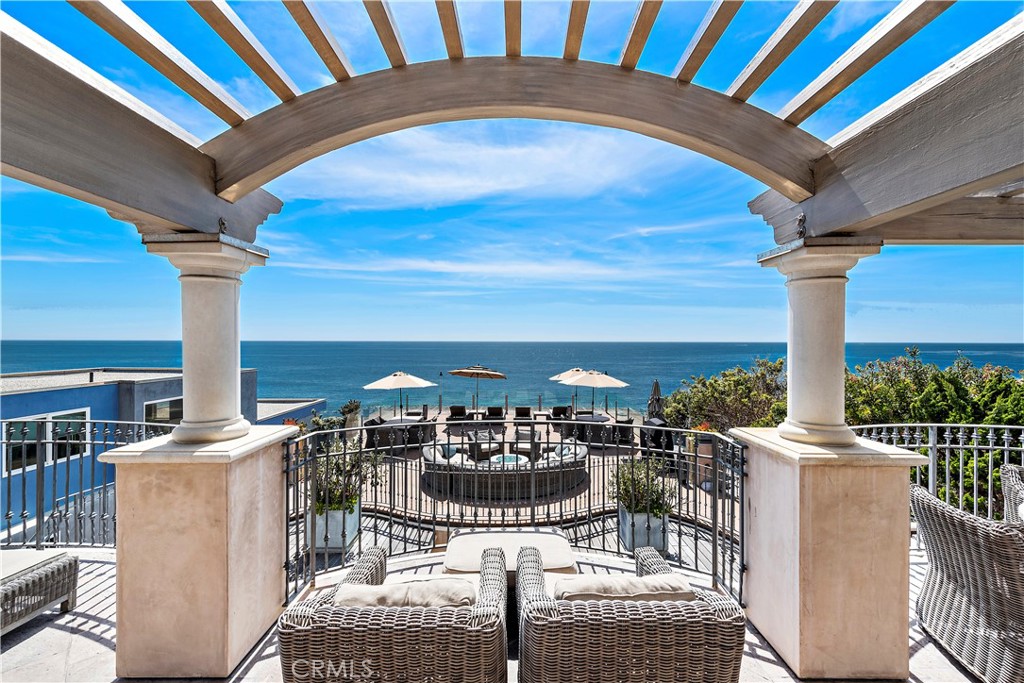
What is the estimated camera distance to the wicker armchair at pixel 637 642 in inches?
68.3

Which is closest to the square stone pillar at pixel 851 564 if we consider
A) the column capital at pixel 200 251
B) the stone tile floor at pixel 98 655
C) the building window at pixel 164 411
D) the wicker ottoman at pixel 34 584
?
the stone tile floor at pixel 98 655

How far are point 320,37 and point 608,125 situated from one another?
146cm

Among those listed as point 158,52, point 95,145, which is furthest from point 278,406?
point 158,52

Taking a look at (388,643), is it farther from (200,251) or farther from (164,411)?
(164,411)

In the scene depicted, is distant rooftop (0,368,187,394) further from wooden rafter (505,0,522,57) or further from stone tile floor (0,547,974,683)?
wooden rafter (505,0,522,57)

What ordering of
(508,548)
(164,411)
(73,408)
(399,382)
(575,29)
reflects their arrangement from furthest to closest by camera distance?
1. (164,411)
2. (399,382)
3. (73,408)
4. (508,548)
5. (575,29)

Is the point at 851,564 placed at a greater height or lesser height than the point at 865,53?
lesser

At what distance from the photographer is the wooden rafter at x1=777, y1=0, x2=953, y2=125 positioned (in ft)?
5.55

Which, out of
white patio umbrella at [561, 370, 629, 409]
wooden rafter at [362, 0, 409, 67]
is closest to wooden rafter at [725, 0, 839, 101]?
wooden rafter at [362, 0, 409, 67]

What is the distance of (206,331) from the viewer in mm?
2723

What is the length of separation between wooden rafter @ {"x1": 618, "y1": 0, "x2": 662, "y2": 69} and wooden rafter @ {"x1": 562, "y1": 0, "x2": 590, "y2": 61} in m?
0.21

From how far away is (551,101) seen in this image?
238cm

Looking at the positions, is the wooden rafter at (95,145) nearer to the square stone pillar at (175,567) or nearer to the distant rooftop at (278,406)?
the square stone pillar at (175,567)

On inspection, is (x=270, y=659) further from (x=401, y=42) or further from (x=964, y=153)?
(x=964, y=153)
